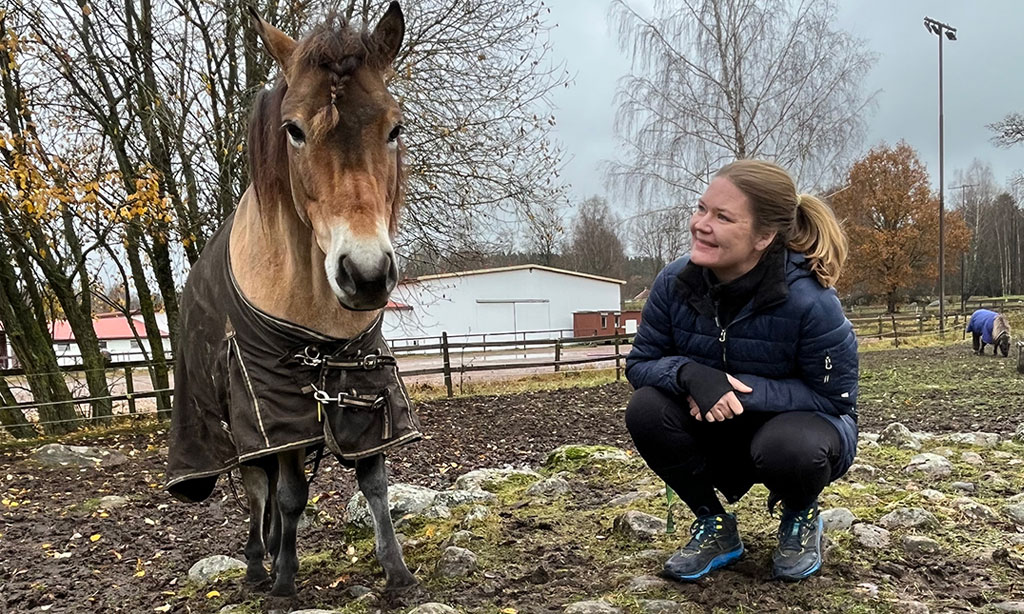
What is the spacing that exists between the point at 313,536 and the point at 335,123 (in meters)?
2.41

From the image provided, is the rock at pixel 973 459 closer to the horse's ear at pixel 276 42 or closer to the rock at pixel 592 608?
the rock at pixel 592 608

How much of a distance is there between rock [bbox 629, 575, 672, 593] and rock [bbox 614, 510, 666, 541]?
461mm

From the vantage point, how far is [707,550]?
2.36 meters

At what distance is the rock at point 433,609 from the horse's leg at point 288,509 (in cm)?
65

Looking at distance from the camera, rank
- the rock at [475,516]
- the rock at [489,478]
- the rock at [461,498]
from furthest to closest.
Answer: the rock at [489,478], the rock at [461,498], the rock at [475,516]

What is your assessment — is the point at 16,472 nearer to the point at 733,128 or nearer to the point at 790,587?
the point at 790,587

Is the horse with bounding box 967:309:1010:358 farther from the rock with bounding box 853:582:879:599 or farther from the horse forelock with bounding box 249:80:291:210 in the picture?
the horse forelock with bounding box 249:80:291:210

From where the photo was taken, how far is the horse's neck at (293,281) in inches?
96.0

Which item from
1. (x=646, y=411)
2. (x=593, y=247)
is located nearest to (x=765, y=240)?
(x=646, y=411)

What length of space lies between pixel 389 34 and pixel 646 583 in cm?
212

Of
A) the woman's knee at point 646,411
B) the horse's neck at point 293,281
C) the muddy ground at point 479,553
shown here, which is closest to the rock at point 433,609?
the muddy ground at point 479,553

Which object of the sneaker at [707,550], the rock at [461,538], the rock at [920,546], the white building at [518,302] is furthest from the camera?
the white building at [518,302]

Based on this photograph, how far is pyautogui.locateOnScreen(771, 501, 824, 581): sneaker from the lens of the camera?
2.22 m

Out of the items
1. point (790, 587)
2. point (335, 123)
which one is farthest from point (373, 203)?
point (790, 587)
